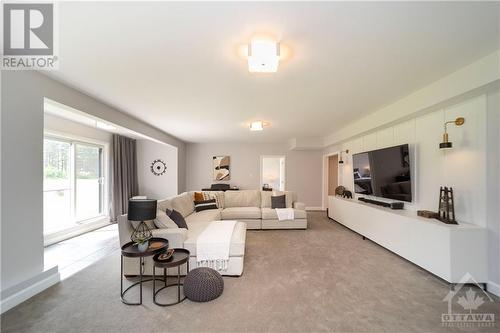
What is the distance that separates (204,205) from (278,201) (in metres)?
1.82

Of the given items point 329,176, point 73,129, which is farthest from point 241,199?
point 73,129

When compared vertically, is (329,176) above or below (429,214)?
above

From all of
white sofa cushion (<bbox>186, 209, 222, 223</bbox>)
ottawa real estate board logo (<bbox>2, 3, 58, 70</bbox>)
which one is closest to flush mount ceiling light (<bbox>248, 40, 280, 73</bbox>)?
ottawa real estate board logo (<bbox>2, 3, 58, 70</bbox>)

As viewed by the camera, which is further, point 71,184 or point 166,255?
point 71,184

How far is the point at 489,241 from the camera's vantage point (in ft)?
8.19

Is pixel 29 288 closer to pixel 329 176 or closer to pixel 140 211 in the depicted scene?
pixel 140 211

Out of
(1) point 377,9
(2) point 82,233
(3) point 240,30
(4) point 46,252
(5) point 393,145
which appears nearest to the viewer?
(1) point 377,9

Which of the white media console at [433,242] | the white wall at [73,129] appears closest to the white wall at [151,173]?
the white wall at [73,129]

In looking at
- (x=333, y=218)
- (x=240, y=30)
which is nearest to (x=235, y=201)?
(x=333, y=218)

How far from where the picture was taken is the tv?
3654mm

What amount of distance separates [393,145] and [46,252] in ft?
20.7

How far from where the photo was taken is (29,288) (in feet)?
7.71

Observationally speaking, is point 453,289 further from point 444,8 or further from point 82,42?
point 82,42

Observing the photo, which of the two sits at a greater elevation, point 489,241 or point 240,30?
point 240,30
